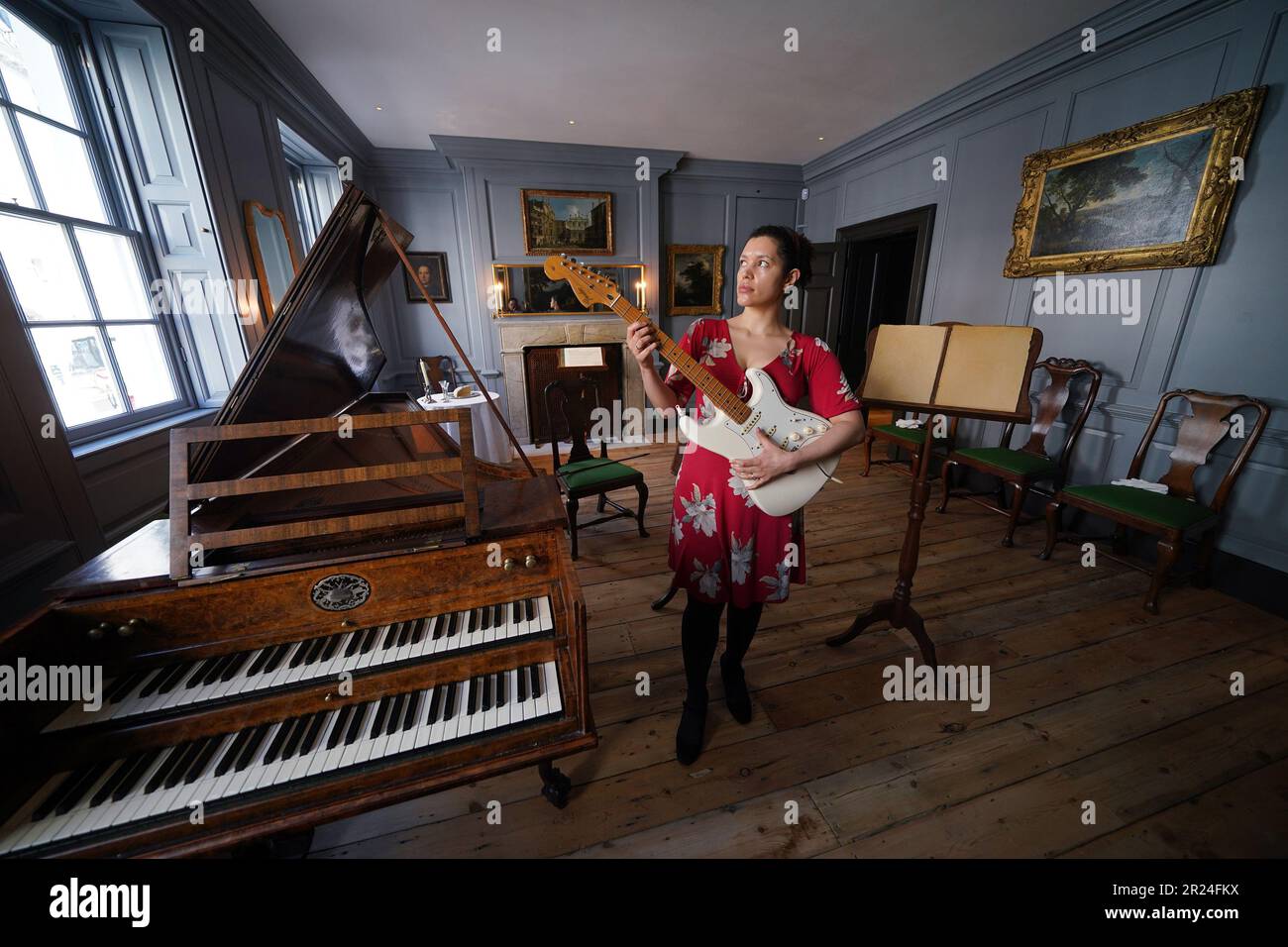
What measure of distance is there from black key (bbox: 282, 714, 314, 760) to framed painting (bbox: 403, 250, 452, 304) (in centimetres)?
553

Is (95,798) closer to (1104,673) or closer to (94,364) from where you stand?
(94,364)

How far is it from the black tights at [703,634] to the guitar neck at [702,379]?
0.65m

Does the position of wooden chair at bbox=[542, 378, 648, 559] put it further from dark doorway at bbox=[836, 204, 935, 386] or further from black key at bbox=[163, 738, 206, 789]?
Result: dark doorway at bbox=[836, 204, 935, 386]

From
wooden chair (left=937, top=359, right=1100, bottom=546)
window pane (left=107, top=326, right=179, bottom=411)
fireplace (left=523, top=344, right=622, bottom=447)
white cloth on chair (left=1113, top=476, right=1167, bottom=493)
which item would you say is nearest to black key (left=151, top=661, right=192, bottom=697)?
window pane (left=107, top=326, right=179, bottom=411)

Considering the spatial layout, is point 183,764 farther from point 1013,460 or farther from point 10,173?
point 1013,460

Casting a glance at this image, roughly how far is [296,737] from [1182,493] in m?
4.38

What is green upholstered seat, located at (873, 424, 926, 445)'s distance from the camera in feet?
12.9

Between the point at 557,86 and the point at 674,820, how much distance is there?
5.01 metres

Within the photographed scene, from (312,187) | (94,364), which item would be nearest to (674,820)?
→ (94,364)

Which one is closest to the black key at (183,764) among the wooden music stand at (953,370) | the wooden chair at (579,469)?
the wooden chair at (579,469)

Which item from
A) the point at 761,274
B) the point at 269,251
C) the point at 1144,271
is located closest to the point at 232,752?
the point at 761,274

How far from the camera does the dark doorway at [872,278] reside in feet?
16.3

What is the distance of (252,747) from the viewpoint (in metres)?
0.91

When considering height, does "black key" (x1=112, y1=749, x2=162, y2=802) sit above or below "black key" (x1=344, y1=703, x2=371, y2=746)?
above
